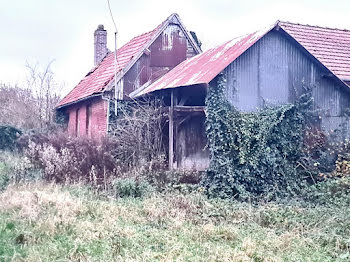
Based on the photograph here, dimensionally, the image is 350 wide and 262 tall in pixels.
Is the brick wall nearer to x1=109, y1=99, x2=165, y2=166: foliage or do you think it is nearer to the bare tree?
x1=109, y1=99, x2=165, y2=166: foliage

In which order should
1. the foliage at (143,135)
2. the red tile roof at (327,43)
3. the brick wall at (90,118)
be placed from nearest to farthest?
the foliage at (143,135) < the red tile roof at (327,43) < the brick wall at (90,118)

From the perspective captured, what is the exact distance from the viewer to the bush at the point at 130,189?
12.3 meters

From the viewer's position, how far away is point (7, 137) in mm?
24188

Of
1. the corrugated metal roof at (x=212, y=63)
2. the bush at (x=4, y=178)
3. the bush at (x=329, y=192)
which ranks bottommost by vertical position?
the bush at (x=329, y=192)

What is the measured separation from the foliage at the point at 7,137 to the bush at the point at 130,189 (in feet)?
43.6

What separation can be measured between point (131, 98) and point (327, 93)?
771cm

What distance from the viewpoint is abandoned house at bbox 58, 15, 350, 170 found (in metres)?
14.3

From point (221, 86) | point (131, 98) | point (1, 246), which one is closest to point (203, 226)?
point (1, 246)

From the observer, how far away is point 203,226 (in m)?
8.81

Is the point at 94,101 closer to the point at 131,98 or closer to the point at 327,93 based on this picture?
the point at 131,98

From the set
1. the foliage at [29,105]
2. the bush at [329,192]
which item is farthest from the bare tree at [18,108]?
the bush at [329,192]

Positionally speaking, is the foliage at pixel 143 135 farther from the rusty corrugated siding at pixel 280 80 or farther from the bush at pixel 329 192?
the bush at pixel 329 192

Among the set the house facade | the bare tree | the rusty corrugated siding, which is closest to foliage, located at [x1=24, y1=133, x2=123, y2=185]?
the house facade

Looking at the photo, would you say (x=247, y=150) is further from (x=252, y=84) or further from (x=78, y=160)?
(x=78, y=160)
